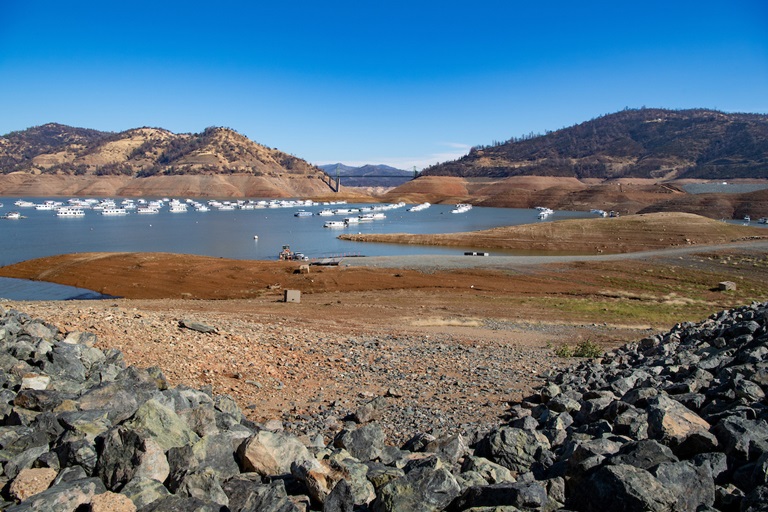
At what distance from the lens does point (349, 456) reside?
6.42 m

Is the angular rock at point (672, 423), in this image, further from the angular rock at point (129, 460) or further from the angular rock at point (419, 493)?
the angular rock at point (129, 460)

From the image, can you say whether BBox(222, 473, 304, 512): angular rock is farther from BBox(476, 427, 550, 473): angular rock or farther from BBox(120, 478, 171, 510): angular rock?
BBox(476, 427, 550, 473): angular rock

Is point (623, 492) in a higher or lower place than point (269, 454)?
higher

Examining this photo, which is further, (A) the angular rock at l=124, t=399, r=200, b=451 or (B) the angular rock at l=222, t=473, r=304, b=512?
(A) the angular rock at l=124, t=399, r=200, b=451

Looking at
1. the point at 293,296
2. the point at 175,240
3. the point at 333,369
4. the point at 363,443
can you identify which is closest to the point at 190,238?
the point at 175,240

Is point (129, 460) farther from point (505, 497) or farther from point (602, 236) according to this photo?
point (602, 236)

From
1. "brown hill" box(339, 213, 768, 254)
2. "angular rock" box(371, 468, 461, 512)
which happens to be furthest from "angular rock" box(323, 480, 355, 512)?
"brown hill" box(339, 213, 768, 254)

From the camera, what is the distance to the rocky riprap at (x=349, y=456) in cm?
485

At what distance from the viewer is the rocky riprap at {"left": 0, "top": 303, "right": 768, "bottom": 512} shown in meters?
4.85

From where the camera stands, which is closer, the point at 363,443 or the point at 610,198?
the point at 363,443

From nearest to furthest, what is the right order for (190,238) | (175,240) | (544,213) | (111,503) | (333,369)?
1. (111,503)
2. (333,369)
3. (175,240)
4. (190,238)
5. (544,213)

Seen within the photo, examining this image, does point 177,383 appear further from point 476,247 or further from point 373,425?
point 476,247

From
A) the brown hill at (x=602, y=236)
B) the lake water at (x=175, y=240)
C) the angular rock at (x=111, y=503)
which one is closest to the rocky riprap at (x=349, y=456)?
the angular rock at (x=111, y=503)

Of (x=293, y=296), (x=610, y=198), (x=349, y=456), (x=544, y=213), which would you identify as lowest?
(x=293, y=296)
